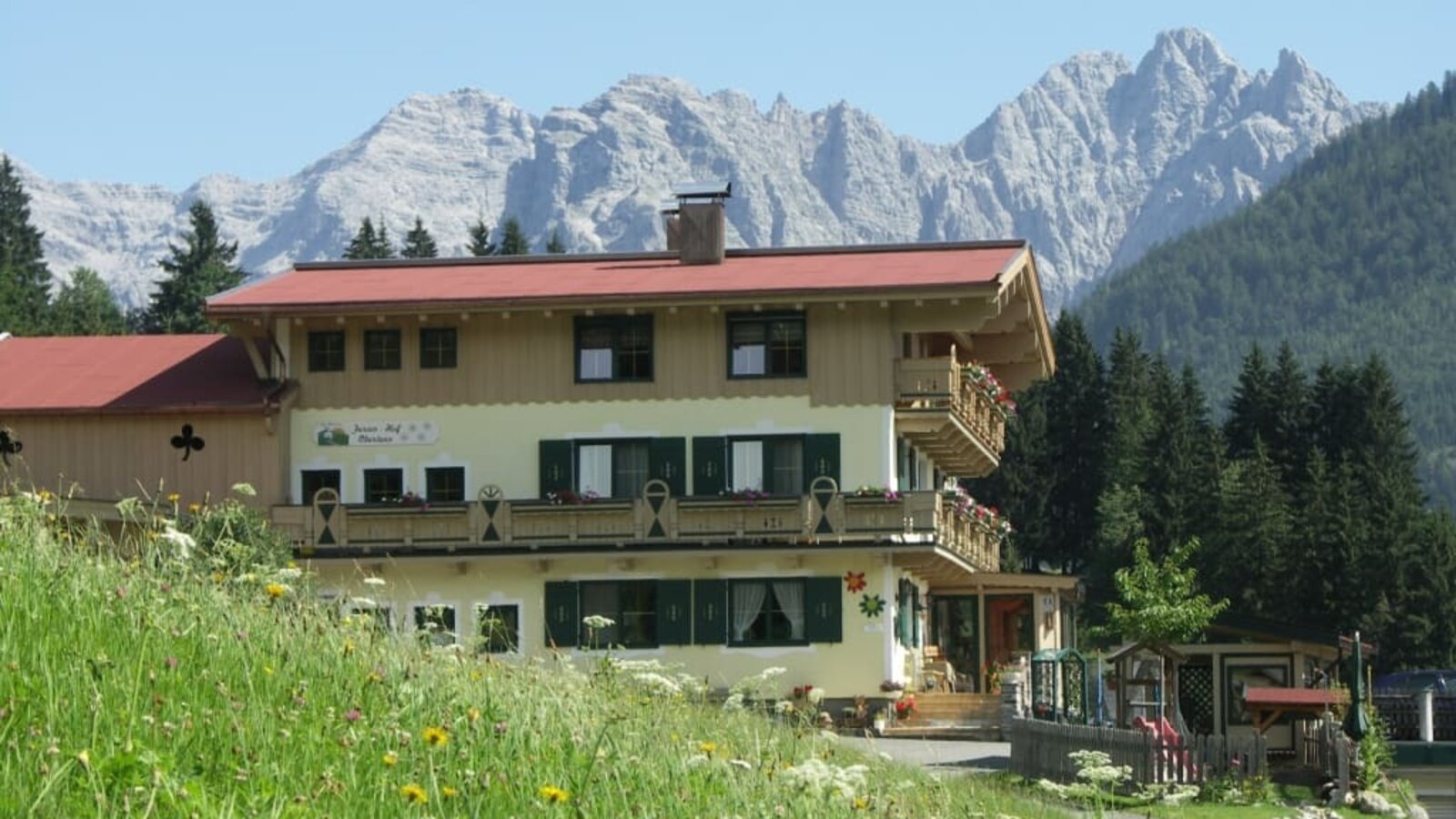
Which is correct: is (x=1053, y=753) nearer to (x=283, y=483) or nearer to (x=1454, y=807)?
(x=1454, y=807)

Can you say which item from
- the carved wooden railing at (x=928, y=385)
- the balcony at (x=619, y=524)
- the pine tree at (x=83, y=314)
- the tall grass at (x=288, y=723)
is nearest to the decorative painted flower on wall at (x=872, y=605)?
the balcony at (x=619, y=524)

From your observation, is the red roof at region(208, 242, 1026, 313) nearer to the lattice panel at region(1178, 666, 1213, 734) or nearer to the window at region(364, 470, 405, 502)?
the window at region(364, 470, 405, 502)

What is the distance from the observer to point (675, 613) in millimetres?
45344

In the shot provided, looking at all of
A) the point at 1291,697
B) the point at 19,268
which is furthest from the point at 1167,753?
the point at 19,268

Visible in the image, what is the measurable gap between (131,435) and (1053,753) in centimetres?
2122

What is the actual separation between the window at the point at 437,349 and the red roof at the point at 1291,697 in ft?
57.5

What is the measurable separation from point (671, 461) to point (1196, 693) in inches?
401

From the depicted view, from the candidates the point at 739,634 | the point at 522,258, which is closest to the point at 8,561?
the point at 739,634

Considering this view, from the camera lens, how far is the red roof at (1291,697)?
113 feet

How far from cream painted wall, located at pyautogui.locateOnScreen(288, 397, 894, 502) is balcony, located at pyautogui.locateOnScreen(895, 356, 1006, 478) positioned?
2.42ft

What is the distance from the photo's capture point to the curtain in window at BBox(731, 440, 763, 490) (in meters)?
45.9

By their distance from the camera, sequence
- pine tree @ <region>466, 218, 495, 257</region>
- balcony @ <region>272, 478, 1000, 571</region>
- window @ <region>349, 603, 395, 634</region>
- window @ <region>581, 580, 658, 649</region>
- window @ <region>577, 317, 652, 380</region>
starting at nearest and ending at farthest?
window @ <region>349, 603, 395, 634</region>
balcony @ <region>272, 478, 1000, 571</region>
window @ <region>581, 580, 658, 649</region>
window @ <region>577, 317, 652, 380</region>
pine tree @ <region>466, 218, 495, 257</region>

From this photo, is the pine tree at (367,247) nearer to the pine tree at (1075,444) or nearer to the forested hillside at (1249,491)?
the forested hillside at (1249,491)

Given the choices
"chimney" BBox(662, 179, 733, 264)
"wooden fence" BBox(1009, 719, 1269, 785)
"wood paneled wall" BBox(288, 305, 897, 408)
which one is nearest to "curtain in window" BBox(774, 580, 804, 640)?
"wood paneled wall" BBox(288, 305, 897, 408)
